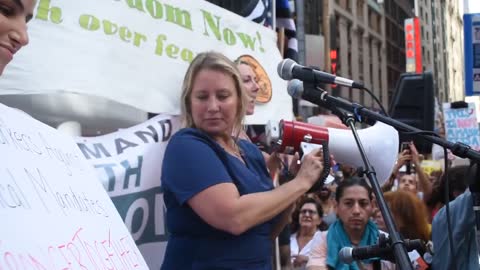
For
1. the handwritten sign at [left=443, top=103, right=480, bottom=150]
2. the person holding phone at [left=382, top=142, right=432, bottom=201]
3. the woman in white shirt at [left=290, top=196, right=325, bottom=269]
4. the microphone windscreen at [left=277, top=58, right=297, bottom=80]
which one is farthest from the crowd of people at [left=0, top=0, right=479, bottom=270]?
the handwritten sign at [left=443, top=103, right=480, bottom=150]

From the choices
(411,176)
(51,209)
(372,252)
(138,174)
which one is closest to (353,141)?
(372,252)

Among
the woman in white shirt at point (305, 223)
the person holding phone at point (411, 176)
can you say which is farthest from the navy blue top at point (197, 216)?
the woman in white shirt at point (305, 223)

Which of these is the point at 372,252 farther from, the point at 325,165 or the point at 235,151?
the point at 235,151

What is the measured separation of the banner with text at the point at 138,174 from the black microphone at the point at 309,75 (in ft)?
1.99

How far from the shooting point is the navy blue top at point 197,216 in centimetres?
162

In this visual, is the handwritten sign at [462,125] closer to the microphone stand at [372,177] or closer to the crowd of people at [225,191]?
the crowd of people at [225,191]

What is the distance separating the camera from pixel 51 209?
1.01 meters

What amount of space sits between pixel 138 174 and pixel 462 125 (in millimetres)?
6250

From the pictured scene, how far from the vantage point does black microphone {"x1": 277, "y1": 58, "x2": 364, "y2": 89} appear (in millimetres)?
1723

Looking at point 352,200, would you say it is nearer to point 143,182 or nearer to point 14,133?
point 143,182

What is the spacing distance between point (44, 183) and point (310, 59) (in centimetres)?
1514

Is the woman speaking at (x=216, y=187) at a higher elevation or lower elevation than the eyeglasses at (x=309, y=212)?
higher

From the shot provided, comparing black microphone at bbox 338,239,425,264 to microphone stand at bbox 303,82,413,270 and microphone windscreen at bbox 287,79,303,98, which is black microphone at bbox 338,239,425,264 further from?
microphone windscreen at bbox 287,79,303,98

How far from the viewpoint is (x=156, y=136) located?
220 centimetres
